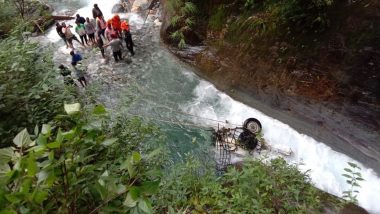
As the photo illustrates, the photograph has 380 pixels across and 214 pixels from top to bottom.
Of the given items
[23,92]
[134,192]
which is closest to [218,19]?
[23,92]

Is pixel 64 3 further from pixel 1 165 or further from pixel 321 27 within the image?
pixel 1 165

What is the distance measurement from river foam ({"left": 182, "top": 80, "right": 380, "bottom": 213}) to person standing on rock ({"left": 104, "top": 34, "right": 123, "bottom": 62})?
3.38 metres

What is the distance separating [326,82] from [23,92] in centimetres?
747

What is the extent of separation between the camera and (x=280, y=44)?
31.9ft

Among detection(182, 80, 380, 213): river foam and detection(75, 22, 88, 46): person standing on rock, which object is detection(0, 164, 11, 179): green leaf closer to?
detection(182, 80, 380, 213): river foam

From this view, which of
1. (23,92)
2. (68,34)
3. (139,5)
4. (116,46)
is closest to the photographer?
(23,92)

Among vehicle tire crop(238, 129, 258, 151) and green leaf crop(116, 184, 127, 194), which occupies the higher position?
green leaf crop(116, 184, 127, 194)

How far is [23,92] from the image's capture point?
3.75 meters

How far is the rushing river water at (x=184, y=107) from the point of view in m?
7.66

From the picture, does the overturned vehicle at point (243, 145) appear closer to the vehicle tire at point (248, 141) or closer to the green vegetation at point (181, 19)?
the vehicle tire at point (248, 141)

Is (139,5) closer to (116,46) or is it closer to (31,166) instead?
(116,46)

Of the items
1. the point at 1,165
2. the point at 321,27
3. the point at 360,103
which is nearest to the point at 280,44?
the point at 321,27

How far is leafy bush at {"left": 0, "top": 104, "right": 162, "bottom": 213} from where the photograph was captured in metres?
1.55

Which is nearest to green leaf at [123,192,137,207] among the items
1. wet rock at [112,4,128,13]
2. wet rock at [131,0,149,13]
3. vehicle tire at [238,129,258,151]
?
vehicle tire at [238,129,258,151]
